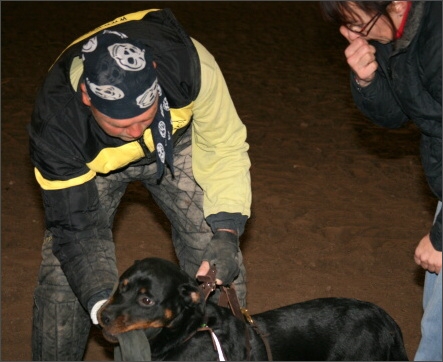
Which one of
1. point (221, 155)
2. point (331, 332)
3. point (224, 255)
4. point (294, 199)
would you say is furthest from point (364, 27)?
point (294, 199)

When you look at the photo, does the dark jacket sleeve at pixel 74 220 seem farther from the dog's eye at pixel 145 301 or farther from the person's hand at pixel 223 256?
the person's hand at pixel 223 256

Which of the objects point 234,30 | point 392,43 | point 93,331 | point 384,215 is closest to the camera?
point 392,43

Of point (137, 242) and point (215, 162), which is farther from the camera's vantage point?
point (137, 242)

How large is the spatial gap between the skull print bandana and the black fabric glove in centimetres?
85

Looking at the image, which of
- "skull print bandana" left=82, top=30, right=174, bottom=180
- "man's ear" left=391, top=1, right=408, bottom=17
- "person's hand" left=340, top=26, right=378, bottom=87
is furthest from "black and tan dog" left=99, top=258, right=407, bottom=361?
"man's ear" left=391, top=1, right=408, bottom=17

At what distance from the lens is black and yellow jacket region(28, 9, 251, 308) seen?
3.78 m

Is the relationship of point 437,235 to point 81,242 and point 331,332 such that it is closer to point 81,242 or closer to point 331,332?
point 331,332

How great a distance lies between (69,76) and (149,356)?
4.39ft

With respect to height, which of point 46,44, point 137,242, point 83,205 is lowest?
point 46,44

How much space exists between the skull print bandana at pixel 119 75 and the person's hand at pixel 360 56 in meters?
0.86

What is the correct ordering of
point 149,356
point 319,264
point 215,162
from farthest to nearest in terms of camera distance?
1. point 319,264
2. point 215,162
3. point 149,356

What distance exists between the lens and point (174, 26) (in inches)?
159

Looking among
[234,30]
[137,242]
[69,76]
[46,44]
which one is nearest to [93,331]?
[137,242]

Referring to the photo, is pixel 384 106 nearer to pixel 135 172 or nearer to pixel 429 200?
pixel 135 172
